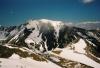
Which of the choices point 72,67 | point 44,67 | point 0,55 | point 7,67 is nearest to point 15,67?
point 7,67

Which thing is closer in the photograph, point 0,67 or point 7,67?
point 0,67

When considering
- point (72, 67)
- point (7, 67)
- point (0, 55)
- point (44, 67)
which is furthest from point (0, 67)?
point (72, 67)

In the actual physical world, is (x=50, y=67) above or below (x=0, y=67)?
below

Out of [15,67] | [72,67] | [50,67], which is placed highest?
[15,67]

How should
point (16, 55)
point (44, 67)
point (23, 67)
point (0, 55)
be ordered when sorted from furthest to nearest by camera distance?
1. point (16, 55)
2. point (0, 55)
3. point (44, 67)
4. point (23, 67)

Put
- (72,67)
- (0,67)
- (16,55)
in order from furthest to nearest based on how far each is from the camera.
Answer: (72,67) → (16,55) → (0,67)

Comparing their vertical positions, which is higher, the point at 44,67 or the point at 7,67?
the point at 7,67

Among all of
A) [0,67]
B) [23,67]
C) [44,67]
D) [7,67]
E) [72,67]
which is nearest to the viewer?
[0,67]

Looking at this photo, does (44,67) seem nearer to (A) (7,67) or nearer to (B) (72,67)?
(A) (7,67)

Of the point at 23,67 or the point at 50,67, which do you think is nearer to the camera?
the point at 23,67

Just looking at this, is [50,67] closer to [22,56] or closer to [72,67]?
[22,56]
